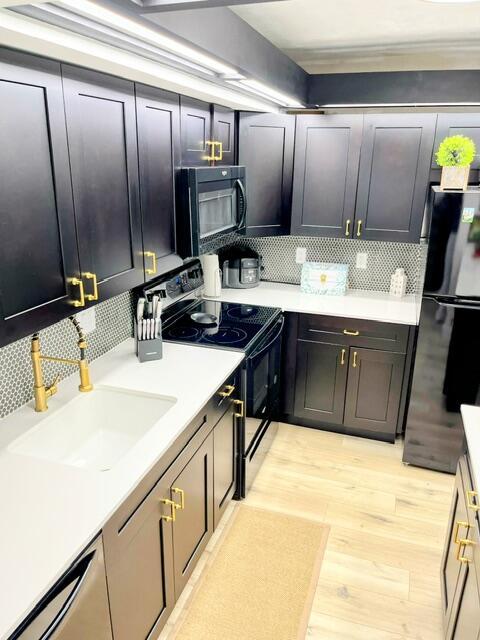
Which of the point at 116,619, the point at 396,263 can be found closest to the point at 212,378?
the point at 116,619

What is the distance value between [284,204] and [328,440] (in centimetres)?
166

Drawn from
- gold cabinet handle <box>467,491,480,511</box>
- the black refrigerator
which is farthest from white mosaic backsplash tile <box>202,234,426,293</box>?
gold cabinet handle <box>467,491,480,511</box>

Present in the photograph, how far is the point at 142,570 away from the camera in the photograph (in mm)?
1585

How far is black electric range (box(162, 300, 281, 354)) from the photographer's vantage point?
250cm

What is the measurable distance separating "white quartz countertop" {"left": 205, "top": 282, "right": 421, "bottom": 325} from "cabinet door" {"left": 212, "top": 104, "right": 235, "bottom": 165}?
93 centimetres

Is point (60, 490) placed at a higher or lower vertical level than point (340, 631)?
higher

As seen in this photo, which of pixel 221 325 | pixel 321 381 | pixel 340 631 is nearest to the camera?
pixel 340 631

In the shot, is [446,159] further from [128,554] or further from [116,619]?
[116,619]

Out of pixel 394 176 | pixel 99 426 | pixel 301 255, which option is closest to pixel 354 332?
pixel 301 255

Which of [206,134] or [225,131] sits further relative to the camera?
[225,131]

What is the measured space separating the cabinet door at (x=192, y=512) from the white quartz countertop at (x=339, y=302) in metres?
1.35

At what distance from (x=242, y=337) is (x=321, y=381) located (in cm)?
93

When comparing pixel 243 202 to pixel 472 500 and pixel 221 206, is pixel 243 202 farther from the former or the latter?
pixel 472 500

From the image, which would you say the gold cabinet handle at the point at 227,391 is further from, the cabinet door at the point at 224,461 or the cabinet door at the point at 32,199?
the cabinet door at the point at 32,199
